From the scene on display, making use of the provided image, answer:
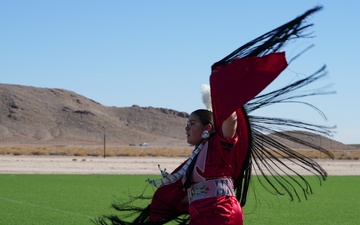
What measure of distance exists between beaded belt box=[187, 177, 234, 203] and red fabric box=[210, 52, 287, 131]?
1.88 feet

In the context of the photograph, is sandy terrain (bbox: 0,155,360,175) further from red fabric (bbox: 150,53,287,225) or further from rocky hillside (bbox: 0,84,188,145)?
rocky hillside (bbox: 0,84,188,145)

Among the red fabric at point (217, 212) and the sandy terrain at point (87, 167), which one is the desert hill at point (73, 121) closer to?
the sandy terrain at point (87, 167)

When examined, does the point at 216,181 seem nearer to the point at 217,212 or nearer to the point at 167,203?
the point at 217,212

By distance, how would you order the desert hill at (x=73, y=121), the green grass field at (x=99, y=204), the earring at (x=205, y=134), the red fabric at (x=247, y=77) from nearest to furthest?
the red fabric at (x=247, y=77) → the earring at (x=205, y=134) → the green grass field at (x=99, y=204) → the desert hill at (x=73, y=121)

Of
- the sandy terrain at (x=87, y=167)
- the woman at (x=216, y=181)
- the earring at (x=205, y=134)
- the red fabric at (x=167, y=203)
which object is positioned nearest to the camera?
the woman at (x=216, y=181)

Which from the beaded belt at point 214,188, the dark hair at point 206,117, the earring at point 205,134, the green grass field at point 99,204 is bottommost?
the green grass field at point 99,204

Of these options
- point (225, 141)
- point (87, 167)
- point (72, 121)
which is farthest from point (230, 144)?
point (72, 121)

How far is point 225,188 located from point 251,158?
33 cm

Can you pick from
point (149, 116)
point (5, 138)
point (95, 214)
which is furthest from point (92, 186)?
point (149, 116)

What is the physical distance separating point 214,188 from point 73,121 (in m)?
124

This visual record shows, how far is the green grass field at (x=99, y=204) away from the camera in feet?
39.7

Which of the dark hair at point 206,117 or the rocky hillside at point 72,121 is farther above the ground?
the rocky hillside at point 72,121

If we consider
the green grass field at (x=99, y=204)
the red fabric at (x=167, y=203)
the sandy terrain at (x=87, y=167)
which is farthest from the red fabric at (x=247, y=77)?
the sandy terrain at (x=87, y=167)

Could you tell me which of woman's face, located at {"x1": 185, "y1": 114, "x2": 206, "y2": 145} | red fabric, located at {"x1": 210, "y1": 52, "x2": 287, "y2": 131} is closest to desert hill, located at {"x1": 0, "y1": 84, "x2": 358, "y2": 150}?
woman's face, located at {"x1": 185, "y1": 114, "x2": 206, "y2": 145}
